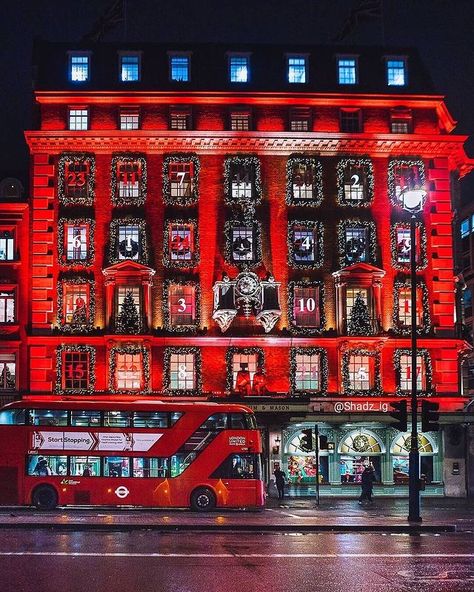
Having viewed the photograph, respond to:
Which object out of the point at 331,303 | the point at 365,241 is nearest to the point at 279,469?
the point at 331,303

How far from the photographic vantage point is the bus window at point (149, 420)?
119 ft

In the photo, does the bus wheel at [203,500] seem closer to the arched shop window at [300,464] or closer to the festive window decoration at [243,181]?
the arched shop window at [300,464]

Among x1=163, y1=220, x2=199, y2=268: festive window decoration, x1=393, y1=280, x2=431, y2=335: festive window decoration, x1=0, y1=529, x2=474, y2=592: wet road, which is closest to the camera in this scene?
x1=0, y1=529, x2=474, y2=592: wet road

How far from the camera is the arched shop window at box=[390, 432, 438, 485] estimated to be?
5303cm

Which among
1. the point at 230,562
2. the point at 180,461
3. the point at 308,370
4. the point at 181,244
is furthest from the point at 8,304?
the point at 230,562

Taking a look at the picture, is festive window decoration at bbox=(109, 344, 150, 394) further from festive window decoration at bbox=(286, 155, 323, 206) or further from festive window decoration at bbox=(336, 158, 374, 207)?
festive window decoration at bbox=(336, 158, 374, 207)

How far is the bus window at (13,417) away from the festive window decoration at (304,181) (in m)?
23.2

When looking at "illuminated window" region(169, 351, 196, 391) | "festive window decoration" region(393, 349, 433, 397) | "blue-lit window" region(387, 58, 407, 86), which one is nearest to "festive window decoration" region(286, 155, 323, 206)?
"blue-lit window" region(387, 58, 407, 86)

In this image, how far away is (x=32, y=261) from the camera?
52969 millimetres

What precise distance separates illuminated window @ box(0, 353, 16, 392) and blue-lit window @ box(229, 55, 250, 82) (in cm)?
1944

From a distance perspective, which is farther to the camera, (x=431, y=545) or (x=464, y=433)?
(x=464, y=433)

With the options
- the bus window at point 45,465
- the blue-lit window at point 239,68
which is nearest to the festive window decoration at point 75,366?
the bus window at point 45,465

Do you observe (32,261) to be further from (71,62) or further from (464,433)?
(464,433)

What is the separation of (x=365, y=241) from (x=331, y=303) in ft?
12.8
